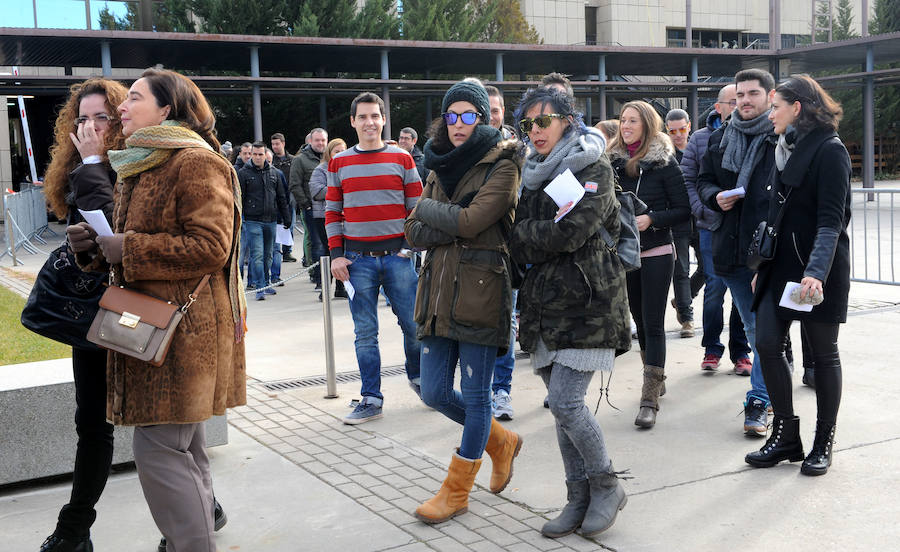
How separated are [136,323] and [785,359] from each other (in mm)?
3258

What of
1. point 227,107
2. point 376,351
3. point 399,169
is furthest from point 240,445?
point 227,107

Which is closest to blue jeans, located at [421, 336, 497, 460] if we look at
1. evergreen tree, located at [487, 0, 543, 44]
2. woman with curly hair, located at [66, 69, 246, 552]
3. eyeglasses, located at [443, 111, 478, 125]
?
eyeglasses, located at [443, 111, 478, 125]

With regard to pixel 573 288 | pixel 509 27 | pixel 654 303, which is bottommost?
pixel 654 303

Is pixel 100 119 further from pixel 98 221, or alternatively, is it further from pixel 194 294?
pixel 194 294

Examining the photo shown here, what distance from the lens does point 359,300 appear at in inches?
235

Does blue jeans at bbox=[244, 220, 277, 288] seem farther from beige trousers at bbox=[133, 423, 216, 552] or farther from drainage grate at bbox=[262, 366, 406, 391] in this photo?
beige trousers at bbox=[133, 423, 216, 552]

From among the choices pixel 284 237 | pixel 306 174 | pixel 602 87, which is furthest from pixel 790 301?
pixel 602 87

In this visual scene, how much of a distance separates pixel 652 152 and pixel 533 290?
2228mm

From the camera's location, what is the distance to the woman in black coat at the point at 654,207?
5848 mm

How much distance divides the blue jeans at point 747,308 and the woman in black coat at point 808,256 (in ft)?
1.89

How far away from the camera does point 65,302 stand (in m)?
3.55

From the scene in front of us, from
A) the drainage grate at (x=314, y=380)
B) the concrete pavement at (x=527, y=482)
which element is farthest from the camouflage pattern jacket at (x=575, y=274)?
the drainage grate at (x=314, y=380)

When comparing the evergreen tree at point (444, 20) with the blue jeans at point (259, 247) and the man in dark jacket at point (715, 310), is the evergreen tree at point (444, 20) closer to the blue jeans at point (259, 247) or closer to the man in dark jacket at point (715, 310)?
the blue jeans at point (259, 247)

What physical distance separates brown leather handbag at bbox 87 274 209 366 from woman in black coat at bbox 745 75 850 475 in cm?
295
